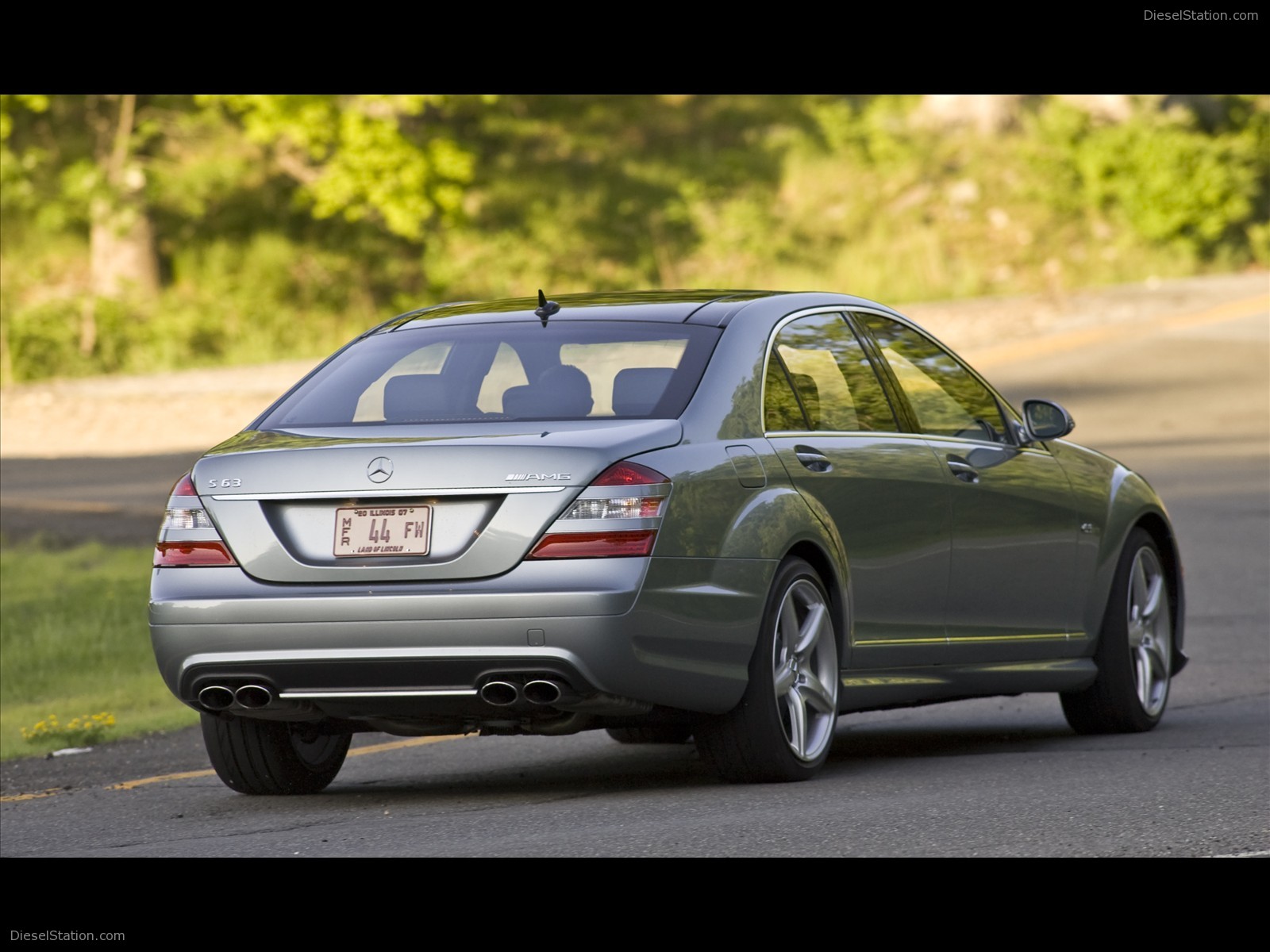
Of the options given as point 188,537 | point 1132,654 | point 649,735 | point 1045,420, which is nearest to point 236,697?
point 188,537

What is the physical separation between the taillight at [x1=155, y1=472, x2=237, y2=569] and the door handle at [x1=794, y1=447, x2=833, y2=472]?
1.78m

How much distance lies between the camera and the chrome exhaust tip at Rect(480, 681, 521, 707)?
622 cm

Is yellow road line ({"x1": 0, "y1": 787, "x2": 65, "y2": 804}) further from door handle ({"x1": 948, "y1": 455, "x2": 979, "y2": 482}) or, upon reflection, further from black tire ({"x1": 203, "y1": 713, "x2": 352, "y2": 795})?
door handle ({"x1": 948, "y1": 455, "x2": 979, "y2": 482})

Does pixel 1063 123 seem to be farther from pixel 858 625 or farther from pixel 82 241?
pixel 858 625

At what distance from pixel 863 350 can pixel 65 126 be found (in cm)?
2816

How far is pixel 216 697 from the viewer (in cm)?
651

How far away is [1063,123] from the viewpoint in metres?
36.6

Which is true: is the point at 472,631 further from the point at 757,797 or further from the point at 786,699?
the point at 786,699

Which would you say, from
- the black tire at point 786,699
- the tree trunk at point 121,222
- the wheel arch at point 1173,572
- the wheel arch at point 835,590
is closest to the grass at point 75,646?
the black tire at point 786,699

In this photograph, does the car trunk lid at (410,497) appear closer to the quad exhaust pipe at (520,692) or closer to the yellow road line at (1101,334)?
the quad exhaust pipe at (520,692)

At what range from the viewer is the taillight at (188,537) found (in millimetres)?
→ 6434

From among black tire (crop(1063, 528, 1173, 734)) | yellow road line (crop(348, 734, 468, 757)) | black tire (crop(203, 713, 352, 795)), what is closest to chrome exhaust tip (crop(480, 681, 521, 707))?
black tire (crop(203, 713, 352, 795))

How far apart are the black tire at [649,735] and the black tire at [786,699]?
27.3 inches

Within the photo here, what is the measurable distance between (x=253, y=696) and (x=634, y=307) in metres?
1.81
